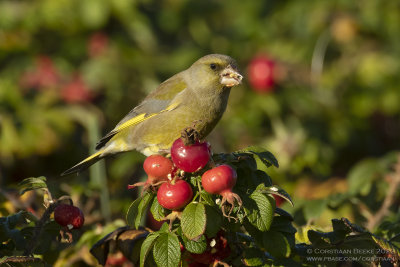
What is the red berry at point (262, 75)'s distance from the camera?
20.2 ft

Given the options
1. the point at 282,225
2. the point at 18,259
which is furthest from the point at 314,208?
the point at 18,259

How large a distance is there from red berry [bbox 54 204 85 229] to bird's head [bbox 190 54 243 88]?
1.59 meters

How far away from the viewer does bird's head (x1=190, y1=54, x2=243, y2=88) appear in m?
3.81

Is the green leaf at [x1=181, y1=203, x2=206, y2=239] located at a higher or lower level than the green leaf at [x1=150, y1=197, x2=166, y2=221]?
higher

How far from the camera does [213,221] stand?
2.18 m

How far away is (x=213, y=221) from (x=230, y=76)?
5.76 ft

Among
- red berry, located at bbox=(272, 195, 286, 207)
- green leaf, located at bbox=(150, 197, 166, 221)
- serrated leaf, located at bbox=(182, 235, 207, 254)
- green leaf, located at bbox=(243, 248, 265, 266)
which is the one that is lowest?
red berry, located at bbox=(272, 195, 286, 207)

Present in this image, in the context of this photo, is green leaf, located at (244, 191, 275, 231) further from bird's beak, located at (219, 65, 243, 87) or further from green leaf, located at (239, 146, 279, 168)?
bird's beak, located at (219, 65, 243, 87)

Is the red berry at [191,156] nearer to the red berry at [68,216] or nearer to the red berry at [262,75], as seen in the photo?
the red berry at [68,216]

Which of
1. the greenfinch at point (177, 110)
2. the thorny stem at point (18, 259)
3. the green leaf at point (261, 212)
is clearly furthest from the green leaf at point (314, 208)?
the thorny stem at point (18, 259)

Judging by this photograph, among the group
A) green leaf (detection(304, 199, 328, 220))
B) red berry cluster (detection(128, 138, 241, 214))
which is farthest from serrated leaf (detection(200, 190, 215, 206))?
green leaf (detection(304, 199, 328, 220))

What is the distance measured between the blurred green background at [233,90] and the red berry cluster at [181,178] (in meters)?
2.75

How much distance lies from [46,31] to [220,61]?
366 centimetres

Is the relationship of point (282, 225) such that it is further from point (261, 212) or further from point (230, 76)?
point (230, 76)
